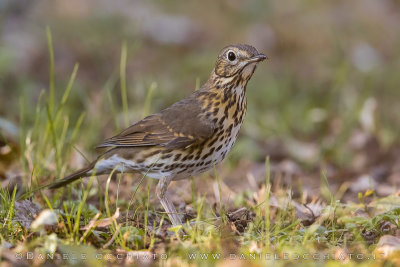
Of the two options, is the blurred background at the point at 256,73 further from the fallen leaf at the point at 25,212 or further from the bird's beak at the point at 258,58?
the fallen leaf at the point at 25,212

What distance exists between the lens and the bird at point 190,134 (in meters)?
4.12

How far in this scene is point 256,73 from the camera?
A: 897 centimetres

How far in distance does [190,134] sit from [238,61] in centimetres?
64

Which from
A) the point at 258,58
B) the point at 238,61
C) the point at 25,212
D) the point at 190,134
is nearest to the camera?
the point at 25,212

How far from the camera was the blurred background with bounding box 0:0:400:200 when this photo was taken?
20.6ft

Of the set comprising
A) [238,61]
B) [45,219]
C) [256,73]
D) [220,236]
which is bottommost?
[256,73]

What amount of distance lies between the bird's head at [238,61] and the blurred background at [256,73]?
65 cm

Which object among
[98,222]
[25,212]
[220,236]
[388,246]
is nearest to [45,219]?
[98,222]

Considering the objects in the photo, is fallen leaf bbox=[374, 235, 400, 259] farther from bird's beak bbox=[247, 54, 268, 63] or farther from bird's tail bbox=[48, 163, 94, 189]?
bird's tail bbox=[48, 163, 94, 189]

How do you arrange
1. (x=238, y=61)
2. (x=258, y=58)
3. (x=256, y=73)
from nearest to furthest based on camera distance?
(x=258, y=58) → (x=238, y=61) → (x=256, y=73)

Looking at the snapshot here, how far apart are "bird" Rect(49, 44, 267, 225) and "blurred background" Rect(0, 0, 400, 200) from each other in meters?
0.49

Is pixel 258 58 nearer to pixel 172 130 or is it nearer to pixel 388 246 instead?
pixel 172 130

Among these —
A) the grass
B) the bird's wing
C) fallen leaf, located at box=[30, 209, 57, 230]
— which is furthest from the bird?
fallen leaf, located at box=[30, 209, 57, 230]

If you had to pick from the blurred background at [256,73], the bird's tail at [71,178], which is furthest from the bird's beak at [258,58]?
the bird's tail at [71,178]
